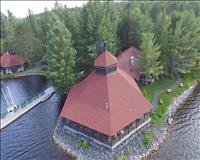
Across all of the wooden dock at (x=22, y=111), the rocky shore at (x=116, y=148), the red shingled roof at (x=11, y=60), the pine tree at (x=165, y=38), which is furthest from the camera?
the red shingled roof at (x=11, y=60)

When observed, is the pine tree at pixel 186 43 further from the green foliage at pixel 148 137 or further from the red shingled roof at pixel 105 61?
the green foliage at pixel 148 137

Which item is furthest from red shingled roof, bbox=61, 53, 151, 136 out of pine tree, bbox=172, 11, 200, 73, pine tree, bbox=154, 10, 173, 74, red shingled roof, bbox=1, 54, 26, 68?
red shingled roof, bbox=1, 54, 26, 68

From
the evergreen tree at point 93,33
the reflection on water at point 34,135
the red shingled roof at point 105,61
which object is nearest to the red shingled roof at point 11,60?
the reflection on water at point 34,135

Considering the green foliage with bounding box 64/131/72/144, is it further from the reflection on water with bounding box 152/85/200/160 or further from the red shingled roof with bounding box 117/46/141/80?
the red shingled roof with bounding box 117/46/141/80

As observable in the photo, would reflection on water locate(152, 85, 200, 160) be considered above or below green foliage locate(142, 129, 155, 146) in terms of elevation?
below

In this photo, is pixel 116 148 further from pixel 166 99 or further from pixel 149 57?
pixel 149 57
